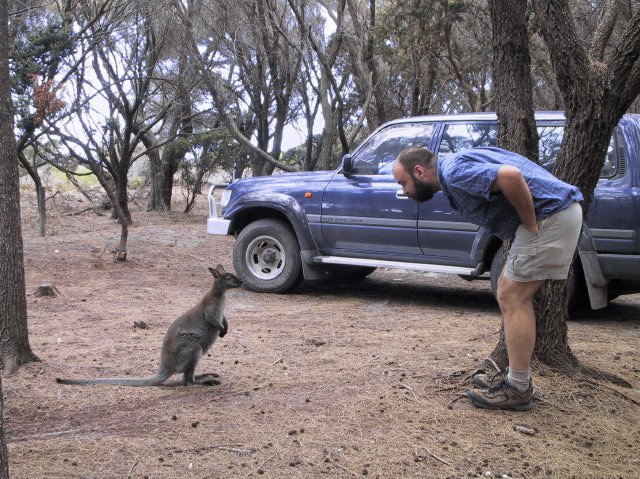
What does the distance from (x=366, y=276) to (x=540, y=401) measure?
6325 mm

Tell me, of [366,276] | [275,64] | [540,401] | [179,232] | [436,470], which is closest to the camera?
[436,470]

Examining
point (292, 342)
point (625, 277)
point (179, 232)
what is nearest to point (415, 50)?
point (179, 232)

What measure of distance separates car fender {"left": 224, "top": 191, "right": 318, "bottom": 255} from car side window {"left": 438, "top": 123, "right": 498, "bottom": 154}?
1962 millimetres

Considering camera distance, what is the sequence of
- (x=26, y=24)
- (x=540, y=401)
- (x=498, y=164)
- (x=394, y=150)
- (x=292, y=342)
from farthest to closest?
(x=26, y=24)
(x=394, y=150)
(x=292, y=342)
(x=540, y=401)
(x=498, y=164)

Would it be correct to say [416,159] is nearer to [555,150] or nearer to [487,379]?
[487,379]

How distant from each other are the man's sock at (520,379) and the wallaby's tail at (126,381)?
2411mm

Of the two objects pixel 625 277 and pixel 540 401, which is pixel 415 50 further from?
pixel 540 401

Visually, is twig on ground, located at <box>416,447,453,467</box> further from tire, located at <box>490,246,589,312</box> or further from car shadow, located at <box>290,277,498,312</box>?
car shadow, located at <box>290,277,498,312</box>

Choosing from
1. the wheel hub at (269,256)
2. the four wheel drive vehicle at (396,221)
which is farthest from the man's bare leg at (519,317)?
the wheel hub at (269,256)

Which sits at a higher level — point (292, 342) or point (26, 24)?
point (26, 24)

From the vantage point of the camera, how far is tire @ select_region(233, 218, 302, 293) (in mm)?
9516

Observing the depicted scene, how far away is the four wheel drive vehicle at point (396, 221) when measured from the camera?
757 centimetres

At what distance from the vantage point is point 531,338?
448 cm

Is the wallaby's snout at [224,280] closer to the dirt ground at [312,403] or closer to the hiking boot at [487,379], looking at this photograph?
the dirt ground at [312,403]
